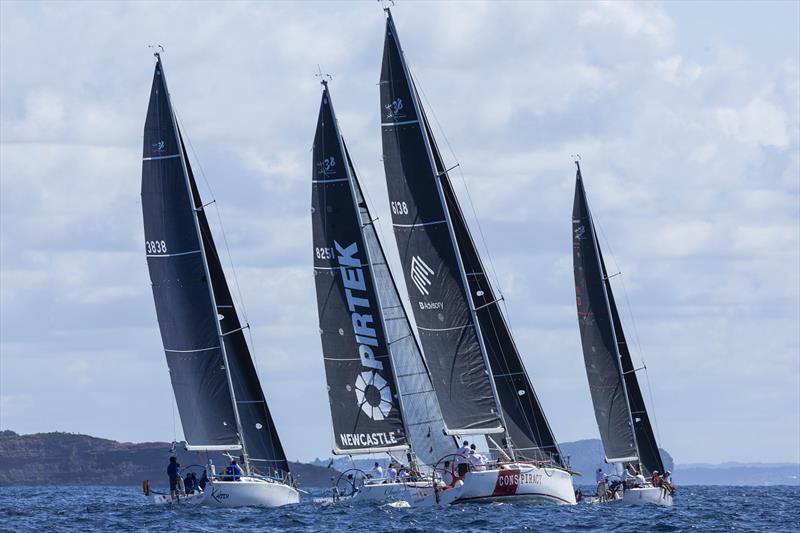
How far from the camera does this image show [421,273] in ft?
164

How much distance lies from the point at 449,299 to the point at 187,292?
8178mm

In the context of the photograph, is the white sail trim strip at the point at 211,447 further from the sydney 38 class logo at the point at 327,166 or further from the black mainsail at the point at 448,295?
the sydney 38 class logo at the point at 327,166

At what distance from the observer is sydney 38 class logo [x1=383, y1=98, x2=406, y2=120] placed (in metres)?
50.5

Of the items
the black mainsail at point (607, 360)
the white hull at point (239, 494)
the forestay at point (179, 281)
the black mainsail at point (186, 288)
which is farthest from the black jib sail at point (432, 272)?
the black mainsail at point (607, 360)

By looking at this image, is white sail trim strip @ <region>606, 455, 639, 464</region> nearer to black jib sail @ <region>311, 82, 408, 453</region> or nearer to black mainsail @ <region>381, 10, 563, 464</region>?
black mainsail @ <region>381, 10, 563, 464</region>

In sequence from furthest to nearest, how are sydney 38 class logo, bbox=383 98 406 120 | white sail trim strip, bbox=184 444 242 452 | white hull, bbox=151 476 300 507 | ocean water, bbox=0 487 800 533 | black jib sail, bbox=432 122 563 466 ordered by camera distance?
white sail trim strip, bbox=184 444 242 452 → sydney 38 class logo, bbox=383 98 406 120 → black jib sail, bbox=432 122 563 466 → white hull, bbox=151 476 300 507 → ocean water, bbox=0 487 800 533

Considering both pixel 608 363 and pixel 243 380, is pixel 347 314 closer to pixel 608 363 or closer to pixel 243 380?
pixel 243 380

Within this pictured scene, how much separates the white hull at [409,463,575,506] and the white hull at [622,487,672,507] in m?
8.31

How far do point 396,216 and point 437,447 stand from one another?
7.73m

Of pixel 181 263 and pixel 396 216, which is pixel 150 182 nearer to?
pixel 181 263

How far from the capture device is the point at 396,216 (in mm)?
50312

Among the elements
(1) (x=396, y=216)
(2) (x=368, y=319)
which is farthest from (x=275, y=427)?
(1) (x=396, y=216)

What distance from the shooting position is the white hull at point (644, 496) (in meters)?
54.2

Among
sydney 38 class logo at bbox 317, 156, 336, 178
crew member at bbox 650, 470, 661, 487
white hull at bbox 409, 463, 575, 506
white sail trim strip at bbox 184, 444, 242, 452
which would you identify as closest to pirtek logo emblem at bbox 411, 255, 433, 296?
sydney 38 class logo at bbox 317, 156, 336, 178
